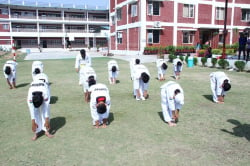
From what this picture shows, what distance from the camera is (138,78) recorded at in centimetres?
723

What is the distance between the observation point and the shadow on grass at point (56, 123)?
5.39 metres

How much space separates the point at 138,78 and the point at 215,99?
8.54 feet

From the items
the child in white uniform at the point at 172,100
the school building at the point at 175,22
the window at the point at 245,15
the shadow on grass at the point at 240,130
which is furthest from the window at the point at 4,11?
the shadow on grass at the point at 240,130

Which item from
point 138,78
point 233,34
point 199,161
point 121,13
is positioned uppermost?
point 121,13

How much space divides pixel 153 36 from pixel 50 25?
32609 millimetres

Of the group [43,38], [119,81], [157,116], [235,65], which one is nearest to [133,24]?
[235,65]

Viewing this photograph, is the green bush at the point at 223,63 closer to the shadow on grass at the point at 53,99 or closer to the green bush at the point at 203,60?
the green bush at the point at 203,60

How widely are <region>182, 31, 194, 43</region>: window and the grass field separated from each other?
22.6 meters

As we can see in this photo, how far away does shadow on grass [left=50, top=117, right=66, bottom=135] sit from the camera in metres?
5.39

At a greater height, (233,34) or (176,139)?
(233,34)

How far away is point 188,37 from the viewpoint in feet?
97.2

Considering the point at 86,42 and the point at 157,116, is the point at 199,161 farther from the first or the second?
the point at 86,42

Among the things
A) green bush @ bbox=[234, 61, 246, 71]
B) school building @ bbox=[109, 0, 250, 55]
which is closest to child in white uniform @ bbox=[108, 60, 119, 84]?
green bush @ bbox=[234, 61, 246, 71]

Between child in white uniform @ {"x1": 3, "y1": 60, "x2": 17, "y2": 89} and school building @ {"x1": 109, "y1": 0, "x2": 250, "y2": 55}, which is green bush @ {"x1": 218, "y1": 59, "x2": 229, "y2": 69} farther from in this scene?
school building @ {"x1": 109, "y1": 0, "x2": 250, "y2": 55}
